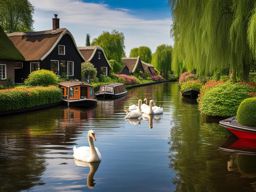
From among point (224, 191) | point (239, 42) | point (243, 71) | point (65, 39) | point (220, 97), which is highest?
point (65, 39)

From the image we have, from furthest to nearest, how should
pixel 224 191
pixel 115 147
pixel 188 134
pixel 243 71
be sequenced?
pixel 243 71 < pixel 188 134 < pixel 115 147 < pixel 224 191

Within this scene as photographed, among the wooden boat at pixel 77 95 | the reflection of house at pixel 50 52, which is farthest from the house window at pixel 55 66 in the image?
the wooden boat at pixel 77 95

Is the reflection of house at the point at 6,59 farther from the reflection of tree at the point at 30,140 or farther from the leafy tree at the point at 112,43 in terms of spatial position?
the leafy tree at the point at 112,43

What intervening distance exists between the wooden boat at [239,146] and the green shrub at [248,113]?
751 millimetres

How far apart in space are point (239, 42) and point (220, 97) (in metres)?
3.41

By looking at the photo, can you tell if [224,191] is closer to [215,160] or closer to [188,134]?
[215,160]

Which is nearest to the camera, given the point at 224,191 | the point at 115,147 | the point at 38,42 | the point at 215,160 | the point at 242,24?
the point at 224,191

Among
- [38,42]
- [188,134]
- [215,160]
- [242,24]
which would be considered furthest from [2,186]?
[38,42]

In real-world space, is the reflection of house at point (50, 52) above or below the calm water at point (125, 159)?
above

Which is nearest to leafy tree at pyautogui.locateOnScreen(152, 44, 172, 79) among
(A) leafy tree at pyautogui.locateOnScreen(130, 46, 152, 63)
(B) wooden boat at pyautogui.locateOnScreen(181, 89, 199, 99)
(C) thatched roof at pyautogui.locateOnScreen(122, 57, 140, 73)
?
(C) thatched roof at pyautogui.locateOnScreen(122, 57, 140, 73)

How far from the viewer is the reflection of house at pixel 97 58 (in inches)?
2354

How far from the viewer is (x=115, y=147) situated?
48.5ft

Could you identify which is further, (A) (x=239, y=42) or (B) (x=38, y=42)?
(B) (x=38, y=42)

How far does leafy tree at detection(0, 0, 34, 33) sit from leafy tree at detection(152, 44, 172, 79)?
40.6 metres
